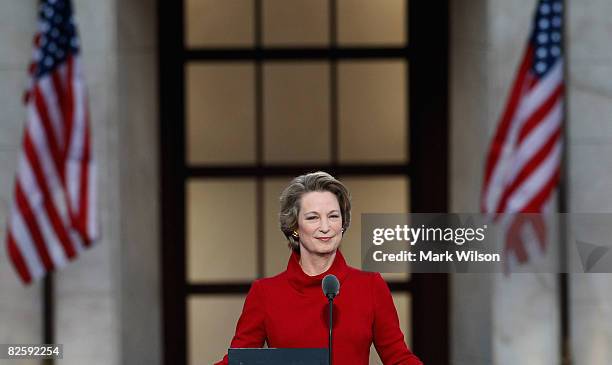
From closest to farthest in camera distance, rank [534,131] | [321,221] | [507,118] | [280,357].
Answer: [280,357]
[321,221]
[534,131]
[507,118]

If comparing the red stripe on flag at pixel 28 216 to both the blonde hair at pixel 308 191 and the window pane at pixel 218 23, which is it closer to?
the window pane at pixel 218 23

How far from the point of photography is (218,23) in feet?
22.0

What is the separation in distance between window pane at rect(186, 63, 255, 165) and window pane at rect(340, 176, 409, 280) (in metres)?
0.76

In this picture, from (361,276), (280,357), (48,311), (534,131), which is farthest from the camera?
(48,311)

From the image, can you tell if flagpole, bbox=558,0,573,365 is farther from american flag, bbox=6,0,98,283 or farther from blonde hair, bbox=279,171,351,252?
blonde hair, bbox=279,171,351,252

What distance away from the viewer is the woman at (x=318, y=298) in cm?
296

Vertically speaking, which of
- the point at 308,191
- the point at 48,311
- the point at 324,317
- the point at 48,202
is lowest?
the point at 48,311

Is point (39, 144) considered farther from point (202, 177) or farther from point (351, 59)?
point (351, 59)

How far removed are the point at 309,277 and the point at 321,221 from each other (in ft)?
0.64

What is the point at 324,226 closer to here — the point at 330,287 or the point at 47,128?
the point at 330,287

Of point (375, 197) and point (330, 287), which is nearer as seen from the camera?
point (330, 287)

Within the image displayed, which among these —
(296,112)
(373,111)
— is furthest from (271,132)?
(373,111)

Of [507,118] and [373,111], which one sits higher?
[373,111]

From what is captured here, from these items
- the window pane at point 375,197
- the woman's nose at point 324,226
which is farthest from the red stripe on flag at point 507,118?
the woman's nose at point 324,226
